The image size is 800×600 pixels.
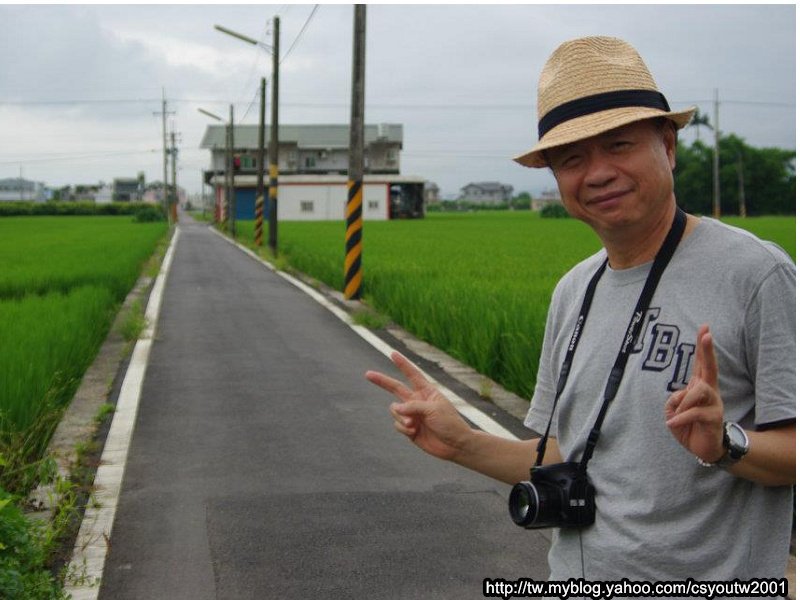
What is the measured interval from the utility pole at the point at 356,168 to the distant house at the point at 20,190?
120415 millimetres

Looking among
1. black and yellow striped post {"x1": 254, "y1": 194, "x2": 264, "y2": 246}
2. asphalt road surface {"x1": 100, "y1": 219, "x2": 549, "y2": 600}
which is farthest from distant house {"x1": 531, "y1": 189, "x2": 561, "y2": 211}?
asphalt road surface {"x1": 100, "y1": 219, "x2": 549, "y2": 600}

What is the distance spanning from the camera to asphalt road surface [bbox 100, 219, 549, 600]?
4.61m

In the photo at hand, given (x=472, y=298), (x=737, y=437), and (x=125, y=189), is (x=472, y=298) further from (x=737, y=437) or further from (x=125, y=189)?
(x=125, y=189)

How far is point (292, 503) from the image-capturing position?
5.71 metres

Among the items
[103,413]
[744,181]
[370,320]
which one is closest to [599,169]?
[103,413]

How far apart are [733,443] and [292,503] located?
13.6ft

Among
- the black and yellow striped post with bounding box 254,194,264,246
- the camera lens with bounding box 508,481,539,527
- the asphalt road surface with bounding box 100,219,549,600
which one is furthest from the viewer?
the black and yellow striped post with bounding box 254,194,264,246

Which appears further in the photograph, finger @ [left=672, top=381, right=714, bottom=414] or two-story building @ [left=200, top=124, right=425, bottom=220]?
two-story building @ [left=200, top=124, right=425, bottom=220]

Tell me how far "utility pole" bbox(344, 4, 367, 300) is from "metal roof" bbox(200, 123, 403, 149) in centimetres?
7666

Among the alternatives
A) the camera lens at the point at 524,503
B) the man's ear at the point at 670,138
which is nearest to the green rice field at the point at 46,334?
the camera lens at the point at 524,503

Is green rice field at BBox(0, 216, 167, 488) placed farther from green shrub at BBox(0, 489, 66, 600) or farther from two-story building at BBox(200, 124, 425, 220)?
two-story building at BBox(200, 124, 425, 220)

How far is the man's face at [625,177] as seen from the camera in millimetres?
2070

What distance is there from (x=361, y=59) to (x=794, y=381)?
17.0 m

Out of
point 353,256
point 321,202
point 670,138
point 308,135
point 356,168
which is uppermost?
point 308,135
